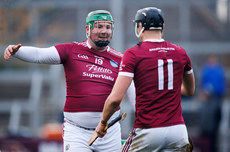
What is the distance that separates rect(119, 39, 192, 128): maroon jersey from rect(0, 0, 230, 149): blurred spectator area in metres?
7.62

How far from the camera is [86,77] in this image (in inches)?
233

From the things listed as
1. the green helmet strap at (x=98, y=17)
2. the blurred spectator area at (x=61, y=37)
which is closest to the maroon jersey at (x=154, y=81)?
the green helmet strap at (x=98, y=17)

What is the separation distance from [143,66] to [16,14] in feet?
34.8

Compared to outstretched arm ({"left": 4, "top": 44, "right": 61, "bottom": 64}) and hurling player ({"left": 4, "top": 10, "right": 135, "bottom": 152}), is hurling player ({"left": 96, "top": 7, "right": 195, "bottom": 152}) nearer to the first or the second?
hurling player ({"left": 4, "top": 10, "right": 135, "bottom": 152})

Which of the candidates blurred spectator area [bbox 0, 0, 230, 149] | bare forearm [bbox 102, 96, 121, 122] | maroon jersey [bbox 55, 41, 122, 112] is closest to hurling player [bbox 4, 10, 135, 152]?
maroon jersey [bbox 55, 41, 122, 112]

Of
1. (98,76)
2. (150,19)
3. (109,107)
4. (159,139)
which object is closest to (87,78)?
(98,76)

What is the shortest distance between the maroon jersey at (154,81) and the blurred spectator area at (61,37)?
7.62 metres

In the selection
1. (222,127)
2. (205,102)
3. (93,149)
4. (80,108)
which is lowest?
(222,127)

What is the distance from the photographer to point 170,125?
16.0ft

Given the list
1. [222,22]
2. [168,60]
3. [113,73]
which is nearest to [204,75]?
[222,22]

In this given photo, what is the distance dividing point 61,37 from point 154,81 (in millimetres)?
10821

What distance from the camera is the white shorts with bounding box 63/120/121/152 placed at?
571cm

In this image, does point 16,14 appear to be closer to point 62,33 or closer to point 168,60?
point 62,33

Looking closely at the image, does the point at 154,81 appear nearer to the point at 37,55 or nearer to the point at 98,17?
the point at 98,17
